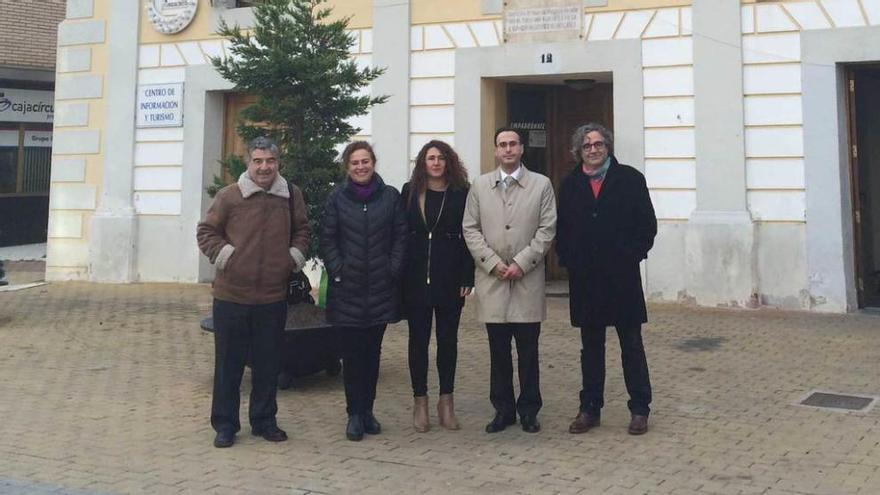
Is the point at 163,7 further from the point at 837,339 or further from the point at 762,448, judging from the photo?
the point at 762,448

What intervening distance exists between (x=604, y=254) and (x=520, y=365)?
0.92 m

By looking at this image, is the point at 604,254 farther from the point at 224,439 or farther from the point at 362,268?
the point at 224,439

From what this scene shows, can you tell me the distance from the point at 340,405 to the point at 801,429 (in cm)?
325

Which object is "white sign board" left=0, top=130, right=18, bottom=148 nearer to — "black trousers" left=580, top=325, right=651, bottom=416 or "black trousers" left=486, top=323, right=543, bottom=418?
"black trousers" left=486, top=323, right=543, bottom=418

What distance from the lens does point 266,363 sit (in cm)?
543

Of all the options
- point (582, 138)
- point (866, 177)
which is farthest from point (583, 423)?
point (866, 177)

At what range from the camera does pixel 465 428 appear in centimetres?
562

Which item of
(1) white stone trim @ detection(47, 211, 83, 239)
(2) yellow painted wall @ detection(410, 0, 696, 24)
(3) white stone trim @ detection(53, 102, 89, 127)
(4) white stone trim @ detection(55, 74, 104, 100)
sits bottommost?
(1) white stone trim @ detection(47, 211, 83, 239)

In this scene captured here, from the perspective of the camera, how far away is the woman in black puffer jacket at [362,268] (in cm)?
534

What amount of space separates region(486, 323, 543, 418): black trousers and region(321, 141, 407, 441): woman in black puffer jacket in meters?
0.71

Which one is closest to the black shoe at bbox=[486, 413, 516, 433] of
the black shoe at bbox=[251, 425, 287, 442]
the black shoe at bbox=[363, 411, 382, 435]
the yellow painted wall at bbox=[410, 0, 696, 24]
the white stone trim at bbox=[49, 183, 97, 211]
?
the black shoe at bbox=[363, 411, 382, 435]

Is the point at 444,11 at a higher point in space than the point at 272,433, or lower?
higher

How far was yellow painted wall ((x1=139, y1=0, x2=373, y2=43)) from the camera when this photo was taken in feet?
42.1

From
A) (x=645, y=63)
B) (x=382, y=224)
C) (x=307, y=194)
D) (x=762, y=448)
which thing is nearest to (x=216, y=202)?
(x=382, y=224)
